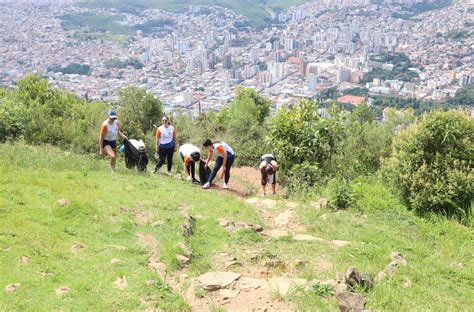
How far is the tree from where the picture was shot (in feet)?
56.4

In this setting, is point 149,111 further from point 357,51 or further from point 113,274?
point 357,51

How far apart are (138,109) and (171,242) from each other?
41.4ft

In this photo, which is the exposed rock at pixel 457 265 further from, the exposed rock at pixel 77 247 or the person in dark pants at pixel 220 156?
the person in dark pants at pixel 220 156

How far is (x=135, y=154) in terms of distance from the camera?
9.37 metres

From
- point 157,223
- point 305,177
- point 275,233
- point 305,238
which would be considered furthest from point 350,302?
point 305,177

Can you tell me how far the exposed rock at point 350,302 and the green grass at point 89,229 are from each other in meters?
1.49

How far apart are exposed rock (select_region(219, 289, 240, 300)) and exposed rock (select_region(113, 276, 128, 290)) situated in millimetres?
975

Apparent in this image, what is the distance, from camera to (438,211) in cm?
764

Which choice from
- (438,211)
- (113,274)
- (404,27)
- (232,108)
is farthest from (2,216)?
(404,27)

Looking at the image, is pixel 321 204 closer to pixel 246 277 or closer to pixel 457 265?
pixel 457 265

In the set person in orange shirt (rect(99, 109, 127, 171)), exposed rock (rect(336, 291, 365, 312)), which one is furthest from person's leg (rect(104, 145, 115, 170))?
exposed rock (rect(336, 291, 365, 312))

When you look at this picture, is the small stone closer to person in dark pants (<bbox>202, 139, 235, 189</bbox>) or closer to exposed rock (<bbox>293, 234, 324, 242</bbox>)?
exposed rock (<bbox>293, 234, 324, 242</bbox>)

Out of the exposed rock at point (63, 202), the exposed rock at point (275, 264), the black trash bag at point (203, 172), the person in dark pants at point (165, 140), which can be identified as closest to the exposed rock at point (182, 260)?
the exposed rock at point (275, 264)

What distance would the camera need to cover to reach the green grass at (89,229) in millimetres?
4293
